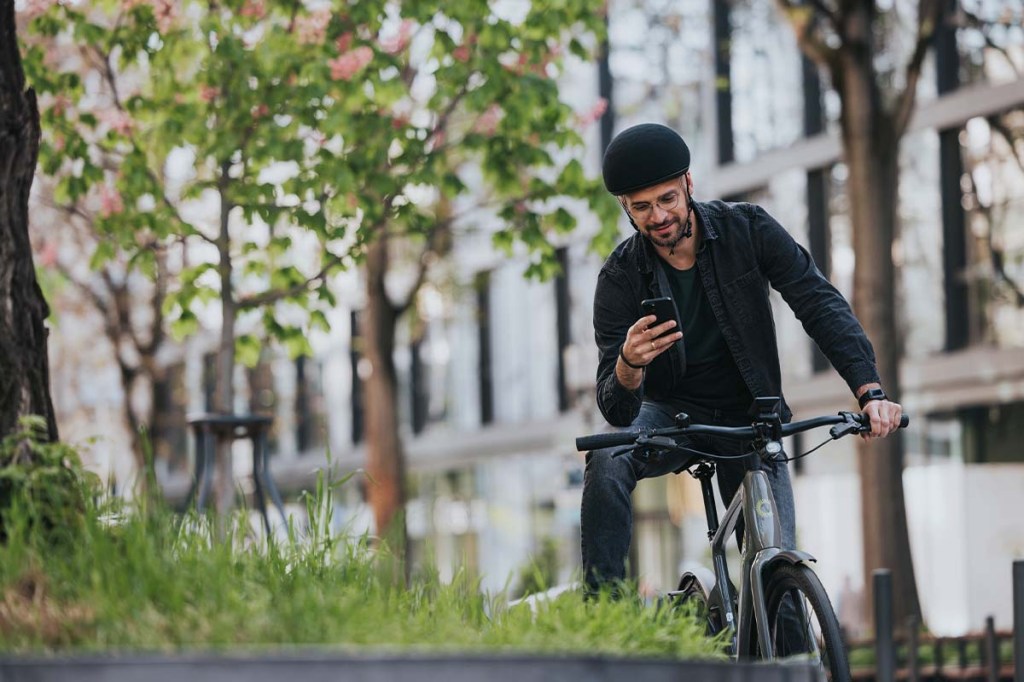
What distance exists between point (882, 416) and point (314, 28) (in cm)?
782

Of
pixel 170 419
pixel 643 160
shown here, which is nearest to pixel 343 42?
pixel 643 160

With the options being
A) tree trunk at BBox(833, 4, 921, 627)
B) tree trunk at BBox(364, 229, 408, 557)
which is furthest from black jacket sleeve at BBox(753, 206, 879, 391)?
tree trunk at BBox(364, 229, 408, 557)

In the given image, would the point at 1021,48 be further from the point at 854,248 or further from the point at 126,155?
the point at 126,155

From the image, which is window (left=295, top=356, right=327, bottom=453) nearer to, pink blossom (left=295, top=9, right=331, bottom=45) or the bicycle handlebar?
pink blossom (left=295, top=9, right=331, bottom=45)

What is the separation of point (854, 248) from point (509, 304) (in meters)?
20.7

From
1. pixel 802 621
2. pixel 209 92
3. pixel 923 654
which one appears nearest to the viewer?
pixel 802 621

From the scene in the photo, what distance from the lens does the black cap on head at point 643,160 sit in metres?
4.96

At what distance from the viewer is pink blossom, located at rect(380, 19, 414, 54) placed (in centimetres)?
1410

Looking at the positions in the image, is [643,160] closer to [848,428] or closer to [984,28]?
[848,428]

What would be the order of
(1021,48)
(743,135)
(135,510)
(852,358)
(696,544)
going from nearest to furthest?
1. (135,510)
2. (852,358)
3. (1021,48)
4. (743,135)
5. (696,544)

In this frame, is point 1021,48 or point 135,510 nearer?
point 135,510

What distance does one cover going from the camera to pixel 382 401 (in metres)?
22.1

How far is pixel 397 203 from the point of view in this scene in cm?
1258

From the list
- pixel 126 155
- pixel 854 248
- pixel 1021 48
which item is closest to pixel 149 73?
pixel 126 155
